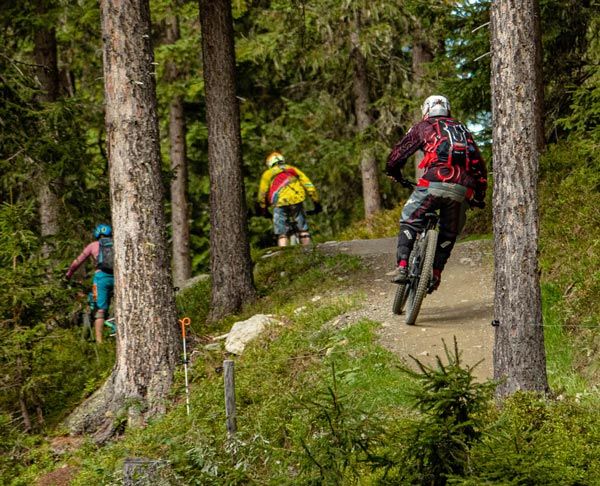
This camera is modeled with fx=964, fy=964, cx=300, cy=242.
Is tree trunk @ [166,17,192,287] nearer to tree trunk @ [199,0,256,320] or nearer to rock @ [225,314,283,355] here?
tree trunk @ [199,0,256,320]

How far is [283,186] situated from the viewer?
17.0 meters

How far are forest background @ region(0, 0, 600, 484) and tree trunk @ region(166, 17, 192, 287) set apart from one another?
354 millimetres

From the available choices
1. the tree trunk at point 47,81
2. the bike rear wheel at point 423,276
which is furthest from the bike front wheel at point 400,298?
the tree trunk at point 47,81

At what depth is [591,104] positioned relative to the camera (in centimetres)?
1263

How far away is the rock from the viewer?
11641 millimetres

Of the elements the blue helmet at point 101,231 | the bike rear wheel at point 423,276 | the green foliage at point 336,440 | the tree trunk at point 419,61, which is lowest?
the green foliage at point 336,440

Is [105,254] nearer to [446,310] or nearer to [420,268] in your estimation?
[446,310]

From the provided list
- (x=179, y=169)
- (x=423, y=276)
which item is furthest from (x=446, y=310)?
(x=179, y=169)

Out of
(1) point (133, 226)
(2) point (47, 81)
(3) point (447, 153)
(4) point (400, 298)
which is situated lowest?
(4) point (400, 298)

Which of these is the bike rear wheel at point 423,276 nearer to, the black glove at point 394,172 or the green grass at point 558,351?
the black glove at point 394,172

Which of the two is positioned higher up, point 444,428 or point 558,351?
point 444,428

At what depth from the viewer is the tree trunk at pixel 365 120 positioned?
76.3 ft

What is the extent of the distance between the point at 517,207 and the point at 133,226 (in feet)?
15.3

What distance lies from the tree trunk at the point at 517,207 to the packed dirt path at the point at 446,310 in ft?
2.58
